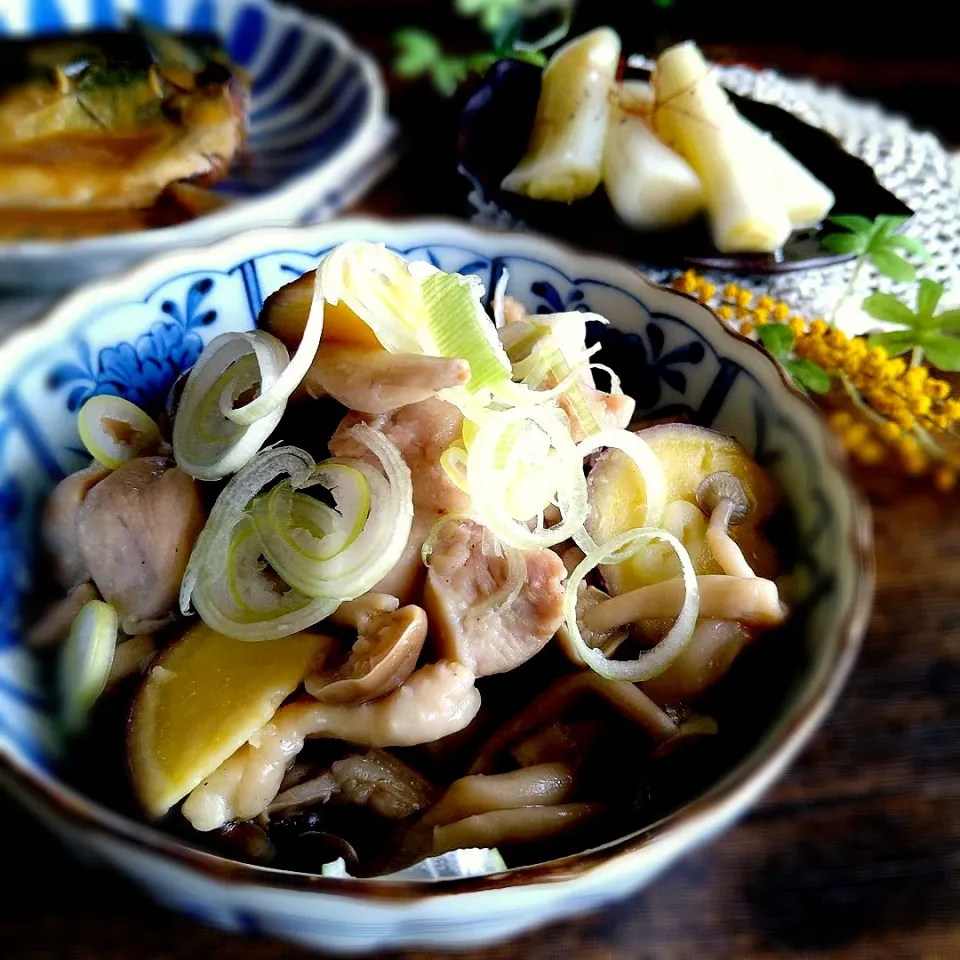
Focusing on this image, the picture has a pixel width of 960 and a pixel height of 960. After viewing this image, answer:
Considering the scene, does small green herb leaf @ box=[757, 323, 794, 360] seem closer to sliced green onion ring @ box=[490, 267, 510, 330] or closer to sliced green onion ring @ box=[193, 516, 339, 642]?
sliced green onion ring @ box=[490, 267, 510, 330]

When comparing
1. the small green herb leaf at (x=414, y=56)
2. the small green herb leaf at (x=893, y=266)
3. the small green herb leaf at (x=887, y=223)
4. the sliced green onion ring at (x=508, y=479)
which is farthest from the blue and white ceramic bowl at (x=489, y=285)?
the small green herb leaf at (x=414, y=56)

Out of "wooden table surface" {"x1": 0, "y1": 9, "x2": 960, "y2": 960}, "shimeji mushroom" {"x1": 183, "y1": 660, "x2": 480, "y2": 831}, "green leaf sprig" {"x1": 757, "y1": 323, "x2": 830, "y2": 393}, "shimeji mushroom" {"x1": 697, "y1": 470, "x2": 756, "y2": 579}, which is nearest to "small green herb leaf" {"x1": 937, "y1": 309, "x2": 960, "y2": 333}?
"green leaf sprig" {"x1": 757, "y1": 323, "x2": 830, "y2": 393}

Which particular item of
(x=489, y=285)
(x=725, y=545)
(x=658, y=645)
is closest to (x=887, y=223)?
(x=489, y=285)

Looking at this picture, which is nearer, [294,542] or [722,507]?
[294,542]

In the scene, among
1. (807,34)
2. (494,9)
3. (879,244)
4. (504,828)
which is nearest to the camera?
(504,828)

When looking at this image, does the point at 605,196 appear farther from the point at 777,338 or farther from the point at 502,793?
the point at 502,793

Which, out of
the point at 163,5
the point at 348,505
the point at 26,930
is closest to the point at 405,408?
the point at 348,505

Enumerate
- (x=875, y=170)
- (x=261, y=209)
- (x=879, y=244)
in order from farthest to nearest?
(x=875, y=170) → (x=261, y=209) → (x=879, y=244)

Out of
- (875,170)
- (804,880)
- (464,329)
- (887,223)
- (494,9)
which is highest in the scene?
(464,329)
